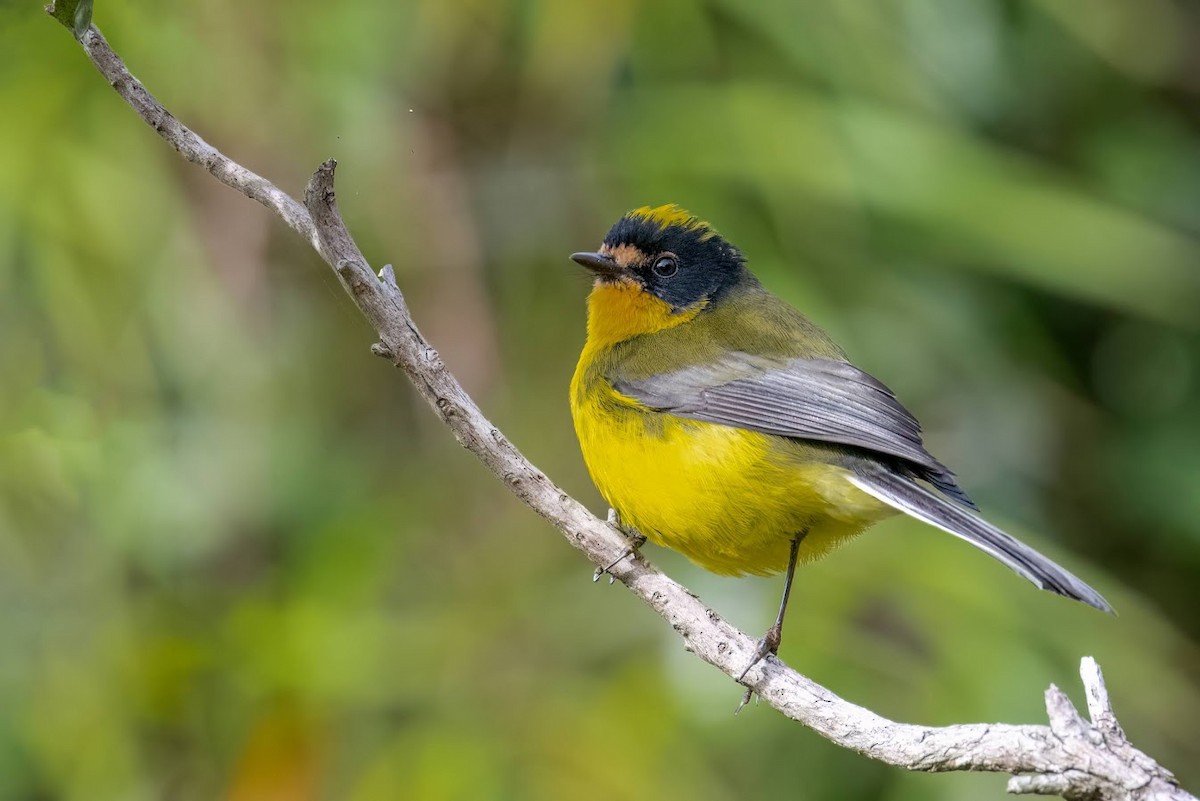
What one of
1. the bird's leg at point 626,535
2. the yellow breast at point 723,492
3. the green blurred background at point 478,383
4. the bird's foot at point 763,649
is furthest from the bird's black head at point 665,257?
the bird's foot at point 763,649

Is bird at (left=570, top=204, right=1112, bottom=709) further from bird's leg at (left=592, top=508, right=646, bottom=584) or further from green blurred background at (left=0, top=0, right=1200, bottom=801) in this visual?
green blurred background at (left=0, top=0, right=1200, bottom=801)

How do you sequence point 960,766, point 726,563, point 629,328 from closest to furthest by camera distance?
point 960,766, point 726,563, point 629,328

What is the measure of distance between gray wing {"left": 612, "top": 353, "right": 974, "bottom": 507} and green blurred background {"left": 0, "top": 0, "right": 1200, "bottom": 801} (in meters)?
0.76

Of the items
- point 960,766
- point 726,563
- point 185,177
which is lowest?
point 960,766

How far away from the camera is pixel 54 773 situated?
3922 mm

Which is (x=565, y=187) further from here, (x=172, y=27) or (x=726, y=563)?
(x=726, y=563)

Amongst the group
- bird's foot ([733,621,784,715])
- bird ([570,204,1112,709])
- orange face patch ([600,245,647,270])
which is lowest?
bird's foot ([733,621,784,715])

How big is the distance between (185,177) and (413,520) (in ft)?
4.28

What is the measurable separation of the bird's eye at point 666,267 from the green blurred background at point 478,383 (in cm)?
32

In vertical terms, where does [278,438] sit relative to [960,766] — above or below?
above

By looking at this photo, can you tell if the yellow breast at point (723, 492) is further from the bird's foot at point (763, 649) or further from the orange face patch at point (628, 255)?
the orange face patch at point (628, 255)

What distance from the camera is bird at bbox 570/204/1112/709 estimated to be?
2789mm

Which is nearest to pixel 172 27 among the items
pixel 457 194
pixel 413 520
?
pixel 457 194

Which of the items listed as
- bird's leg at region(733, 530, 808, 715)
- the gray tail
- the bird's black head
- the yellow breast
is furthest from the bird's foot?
the bird's black head
